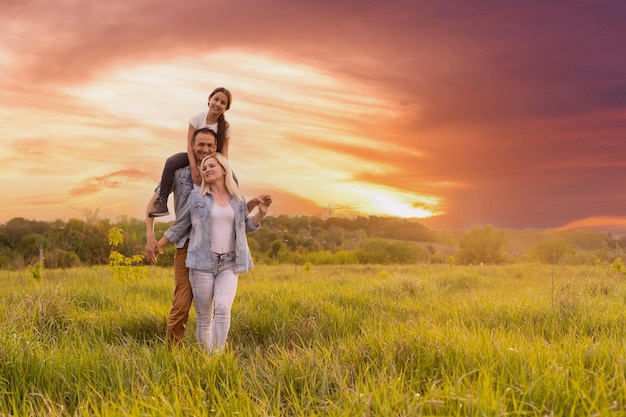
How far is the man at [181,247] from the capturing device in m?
5.14

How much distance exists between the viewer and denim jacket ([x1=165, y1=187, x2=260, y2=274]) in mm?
5000

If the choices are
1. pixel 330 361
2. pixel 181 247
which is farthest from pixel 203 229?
pixel 330 361

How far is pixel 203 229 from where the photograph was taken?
510 cm

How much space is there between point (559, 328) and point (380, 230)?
33.6 metres

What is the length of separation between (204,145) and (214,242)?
100 centimetres

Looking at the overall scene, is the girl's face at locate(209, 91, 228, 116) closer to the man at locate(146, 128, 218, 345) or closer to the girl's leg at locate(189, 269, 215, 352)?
the man at locate(146, 128, 218, 345)

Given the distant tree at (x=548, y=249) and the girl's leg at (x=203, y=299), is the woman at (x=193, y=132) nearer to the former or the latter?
the girl's leg at (x=203, y=299)

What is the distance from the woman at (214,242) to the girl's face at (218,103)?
0.59 meters

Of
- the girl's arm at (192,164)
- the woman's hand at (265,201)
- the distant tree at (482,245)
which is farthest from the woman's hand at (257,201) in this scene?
the distant tree at (482,245)

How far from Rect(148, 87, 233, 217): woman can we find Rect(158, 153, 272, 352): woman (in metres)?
0.29

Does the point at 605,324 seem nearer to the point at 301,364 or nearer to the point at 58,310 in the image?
the point at 301,364

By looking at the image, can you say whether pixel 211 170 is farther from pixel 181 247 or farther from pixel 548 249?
pixel 548 249

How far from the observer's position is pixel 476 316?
604 cm

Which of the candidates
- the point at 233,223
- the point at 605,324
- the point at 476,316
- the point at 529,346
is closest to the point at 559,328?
the point at 605,324
